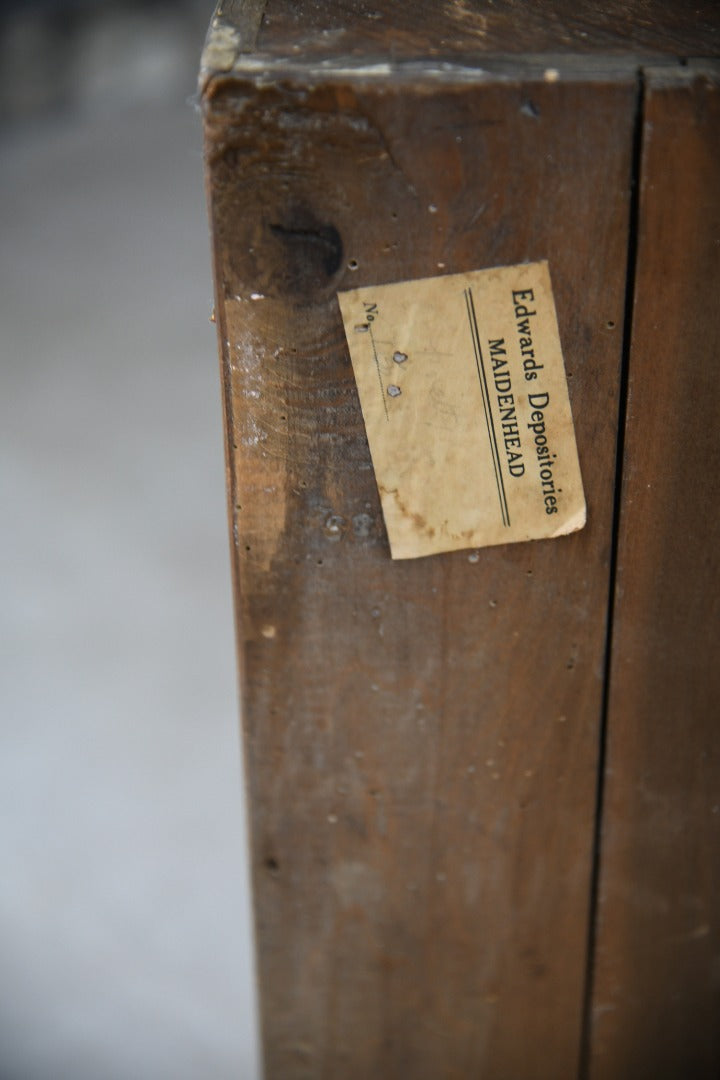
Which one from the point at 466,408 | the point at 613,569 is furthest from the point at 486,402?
the point at 613,569

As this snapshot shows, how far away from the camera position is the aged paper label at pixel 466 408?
455 millimetres

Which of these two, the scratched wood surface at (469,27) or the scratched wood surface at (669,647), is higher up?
the scratched wood surface at (469,27)

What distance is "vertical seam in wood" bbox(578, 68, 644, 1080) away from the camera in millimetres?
438

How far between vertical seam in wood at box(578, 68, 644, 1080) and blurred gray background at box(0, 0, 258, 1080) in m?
0.68

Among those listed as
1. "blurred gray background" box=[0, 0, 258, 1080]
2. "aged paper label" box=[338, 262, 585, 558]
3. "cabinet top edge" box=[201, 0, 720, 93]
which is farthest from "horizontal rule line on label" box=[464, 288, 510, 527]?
Result: "blurred gray background" box=[0, 0, 258, 1080]

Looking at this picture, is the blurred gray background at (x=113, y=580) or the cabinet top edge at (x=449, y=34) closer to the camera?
the cabinet top edge at (x=449, y=34)

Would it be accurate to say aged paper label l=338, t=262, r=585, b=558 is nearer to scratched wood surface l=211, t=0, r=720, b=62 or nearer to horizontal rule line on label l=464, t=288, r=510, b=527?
horizontal rule line on label l=464, t=288, r=510, b=527

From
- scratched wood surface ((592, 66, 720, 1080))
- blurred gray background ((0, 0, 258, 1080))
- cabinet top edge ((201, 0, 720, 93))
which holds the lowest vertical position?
blurred gray background ((0, 0, 258, 1080))

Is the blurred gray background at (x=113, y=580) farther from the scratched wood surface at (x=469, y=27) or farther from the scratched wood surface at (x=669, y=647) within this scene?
the scratched wood surface at (x=469, y=27)

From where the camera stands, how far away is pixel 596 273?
0.45m

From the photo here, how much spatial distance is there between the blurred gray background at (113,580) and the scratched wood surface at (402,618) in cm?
66

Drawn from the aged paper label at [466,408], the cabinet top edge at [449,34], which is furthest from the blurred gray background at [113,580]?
the cabinet top edge at [449,34]

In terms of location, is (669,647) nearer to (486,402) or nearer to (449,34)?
(486,402)

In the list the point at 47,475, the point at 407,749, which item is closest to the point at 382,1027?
the point at 407,749
